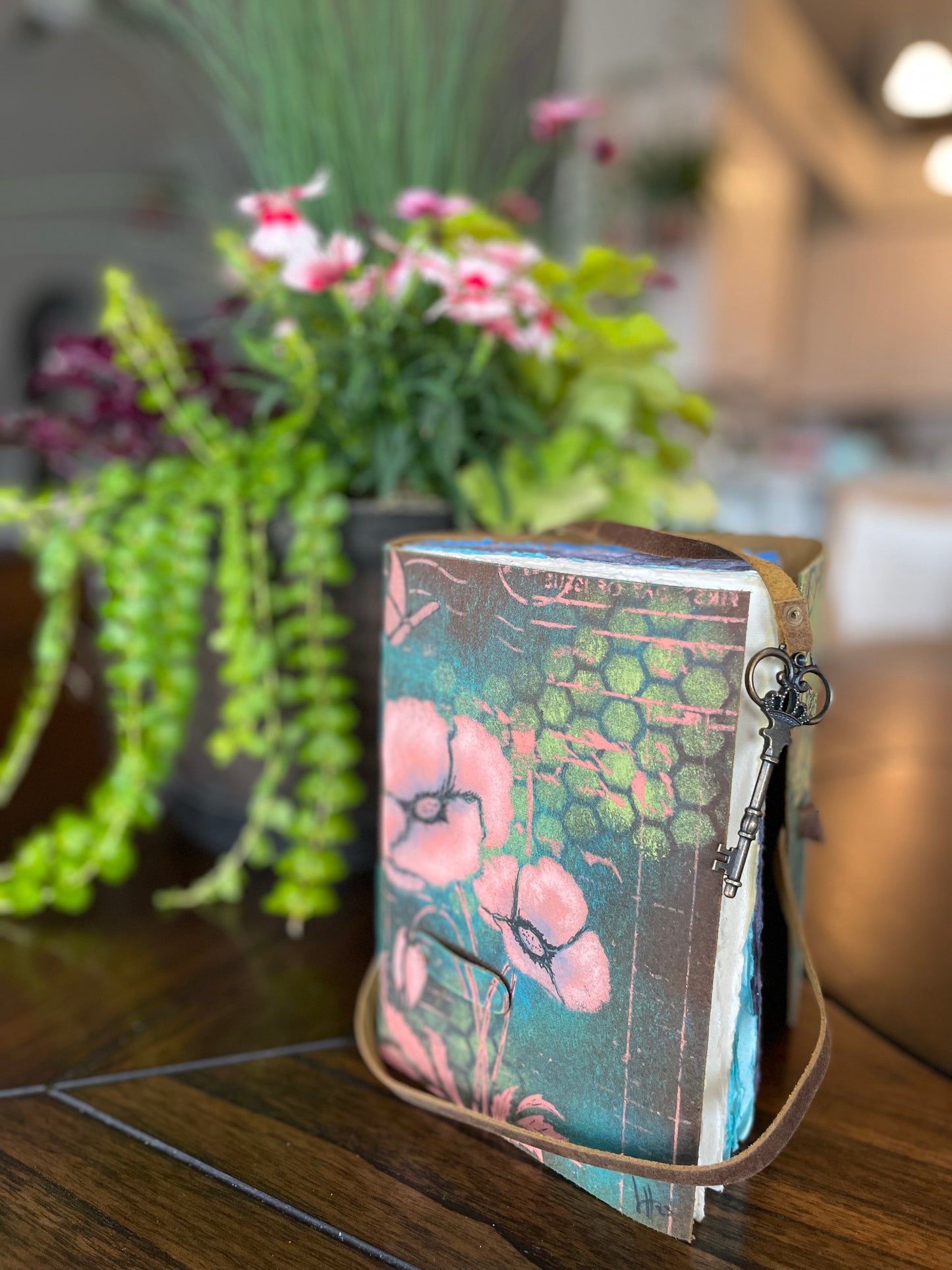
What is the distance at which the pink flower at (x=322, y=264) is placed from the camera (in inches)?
20.6

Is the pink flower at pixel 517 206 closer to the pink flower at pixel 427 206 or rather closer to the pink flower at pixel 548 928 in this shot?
the pink flower at pixel 427 206

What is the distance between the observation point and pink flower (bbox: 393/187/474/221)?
58 cm

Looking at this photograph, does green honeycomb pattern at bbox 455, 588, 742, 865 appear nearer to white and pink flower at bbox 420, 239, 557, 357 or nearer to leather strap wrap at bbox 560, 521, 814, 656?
leather strap wrap at bbox 560, 521, 814, 656

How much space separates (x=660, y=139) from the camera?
3.39 metres

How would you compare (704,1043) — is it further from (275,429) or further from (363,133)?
(363,133)

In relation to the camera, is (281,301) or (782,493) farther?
(782,493)

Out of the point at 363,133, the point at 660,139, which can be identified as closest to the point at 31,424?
the point at 363,133

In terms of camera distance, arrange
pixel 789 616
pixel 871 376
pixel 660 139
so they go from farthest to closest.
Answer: pixel 871 376 → pixel 660 139 → pixel 789 616

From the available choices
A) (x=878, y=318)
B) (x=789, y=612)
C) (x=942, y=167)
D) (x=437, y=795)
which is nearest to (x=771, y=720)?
(x=789, y=612)

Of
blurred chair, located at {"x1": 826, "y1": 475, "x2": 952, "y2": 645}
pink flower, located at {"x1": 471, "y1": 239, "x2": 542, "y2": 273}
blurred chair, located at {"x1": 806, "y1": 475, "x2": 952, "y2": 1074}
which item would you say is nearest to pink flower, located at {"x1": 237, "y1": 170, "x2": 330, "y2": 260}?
pink flower, located at {"x1": 471, "y1": 239, "x2": 542, "y2": 273}

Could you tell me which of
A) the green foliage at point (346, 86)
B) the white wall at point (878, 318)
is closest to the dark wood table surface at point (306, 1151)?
the green foliage at point (346, 86)

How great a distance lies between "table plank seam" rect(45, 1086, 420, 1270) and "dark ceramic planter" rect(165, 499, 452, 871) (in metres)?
0.25

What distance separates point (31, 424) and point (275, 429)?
18cm

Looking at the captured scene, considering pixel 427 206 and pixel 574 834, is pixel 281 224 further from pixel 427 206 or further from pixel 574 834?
pixel 574 834
